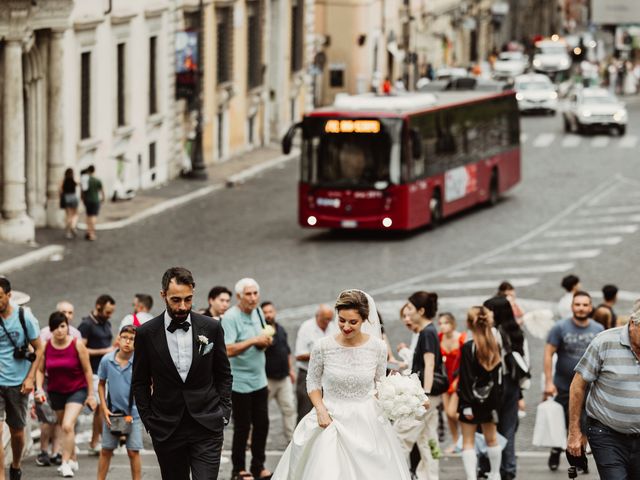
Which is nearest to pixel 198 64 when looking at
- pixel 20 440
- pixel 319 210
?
pixel 319 210

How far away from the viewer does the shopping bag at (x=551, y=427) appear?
14.7 metres

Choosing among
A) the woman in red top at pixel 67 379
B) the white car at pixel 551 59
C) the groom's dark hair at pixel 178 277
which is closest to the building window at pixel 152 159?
the woman in red top at pixel 67 379

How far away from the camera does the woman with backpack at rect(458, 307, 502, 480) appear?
13336 millimetres

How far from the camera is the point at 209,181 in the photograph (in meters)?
40.7

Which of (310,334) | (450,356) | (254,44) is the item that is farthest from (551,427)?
(254,44)

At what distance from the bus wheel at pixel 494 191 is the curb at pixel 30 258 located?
1171cm

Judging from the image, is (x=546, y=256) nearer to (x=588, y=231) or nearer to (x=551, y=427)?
(x=588, y=231)

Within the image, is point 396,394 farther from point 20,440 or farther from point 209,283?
point 209,283

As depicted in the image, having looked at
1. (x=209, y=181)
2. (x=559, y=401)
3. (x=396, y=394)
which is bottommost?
(x=209, y=181)

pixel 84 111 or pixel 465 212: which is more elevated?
pixel 84 111

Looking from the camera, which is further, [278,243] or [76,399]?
[278,243]

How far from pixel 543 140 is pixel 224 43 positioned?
11.4m

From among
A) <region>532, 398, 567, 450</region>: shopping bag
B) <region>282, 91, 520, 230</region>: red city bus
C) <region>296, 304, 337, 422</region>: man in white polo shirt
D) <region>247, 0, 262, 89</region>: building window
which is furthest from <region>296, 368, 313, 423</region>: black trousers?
<region>247, 0, 262, 89</region>: building window

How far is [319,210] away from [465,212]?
18.8 ft
